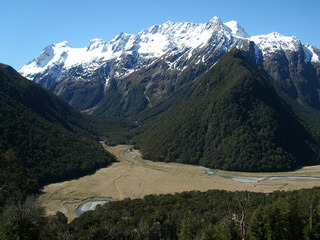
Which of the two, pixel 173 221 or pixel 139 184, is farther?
pixel 139 184

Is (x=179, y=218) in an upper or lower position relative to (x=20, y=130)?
lower

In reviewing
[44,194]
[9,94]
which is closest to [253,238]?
[44,194]

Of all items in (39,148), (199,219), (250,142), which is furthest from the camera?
(250,142)

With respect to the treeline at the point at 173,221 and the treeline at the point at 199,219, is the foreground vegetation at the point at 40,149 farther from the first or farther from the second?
the treeline at the point at 173,221

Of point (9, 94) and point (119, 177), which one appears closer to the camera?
point (119, 177)

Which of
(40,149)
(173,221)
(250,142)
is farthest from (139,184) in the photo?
(250,142)

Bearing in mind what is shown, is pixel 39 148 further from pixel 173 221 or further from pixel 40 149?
pixel 173 221

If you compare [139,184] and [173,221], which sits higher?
[139,184]

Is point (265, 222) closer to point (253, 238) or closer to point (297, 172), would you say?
point (253, 238)
